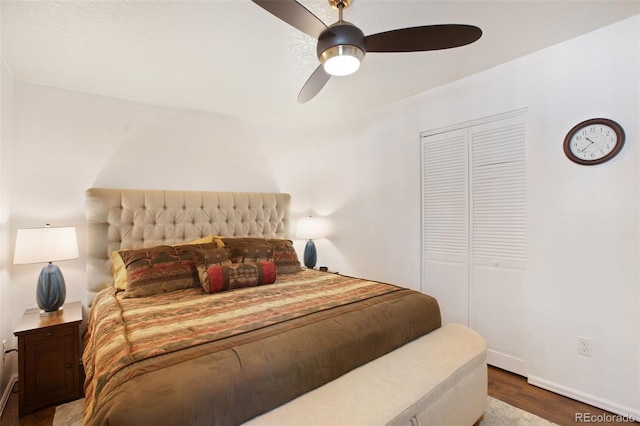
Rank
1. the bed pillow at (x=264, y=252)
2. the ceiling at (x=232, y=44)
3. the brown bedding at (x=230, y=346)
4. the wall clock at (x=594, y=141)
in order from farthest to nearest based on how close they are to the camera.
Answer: the bed pillow at (x=264, y=252), the wall clock at (x=594, y=141), the ceiling at (x=232, y=44), the brown bedding at (x=230, y=346)

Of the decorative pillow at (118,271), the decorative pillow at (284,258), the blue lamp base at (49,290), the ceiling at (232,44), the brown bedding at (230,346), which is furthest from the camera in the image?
the decorative pillow at (284,258)

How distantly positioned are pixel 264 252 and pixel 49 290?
5.42ft

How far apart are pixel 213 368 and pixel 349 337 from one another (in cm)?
70

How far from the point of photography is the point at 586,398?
2.07 m

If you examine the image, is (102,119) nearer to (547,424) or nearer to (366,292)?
(366,292)

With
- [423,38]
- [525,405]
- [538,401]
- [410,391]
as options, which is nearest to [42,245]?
[410,391]

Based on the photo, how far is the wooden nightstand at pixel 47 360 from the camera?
2012 mm

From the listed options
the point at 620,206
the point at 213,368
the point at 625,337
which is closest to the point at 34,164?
the point at 213,368

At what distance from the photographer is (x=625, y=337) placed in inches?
76.7

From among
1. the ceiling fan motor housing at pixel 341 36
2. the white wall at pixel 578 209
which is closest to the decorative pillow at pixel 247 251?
the ceiling fan motor housing at pixel 341 36

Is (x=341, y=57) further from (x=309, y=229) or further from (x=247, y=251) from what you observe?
(x=309, y=229)

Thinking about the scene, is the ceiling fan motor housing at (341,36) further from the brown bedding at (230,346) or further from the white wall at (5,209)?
the white wall at (5,209)

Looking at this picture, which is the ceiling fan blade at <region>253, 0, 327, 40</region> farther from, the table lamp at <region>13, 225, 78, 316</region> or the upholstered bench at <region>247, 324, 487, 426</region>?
the table lamp at <region>13, 225, 78, 316</region>

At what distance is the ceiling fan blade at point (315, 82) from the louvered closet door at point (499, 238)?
1.62 metres
